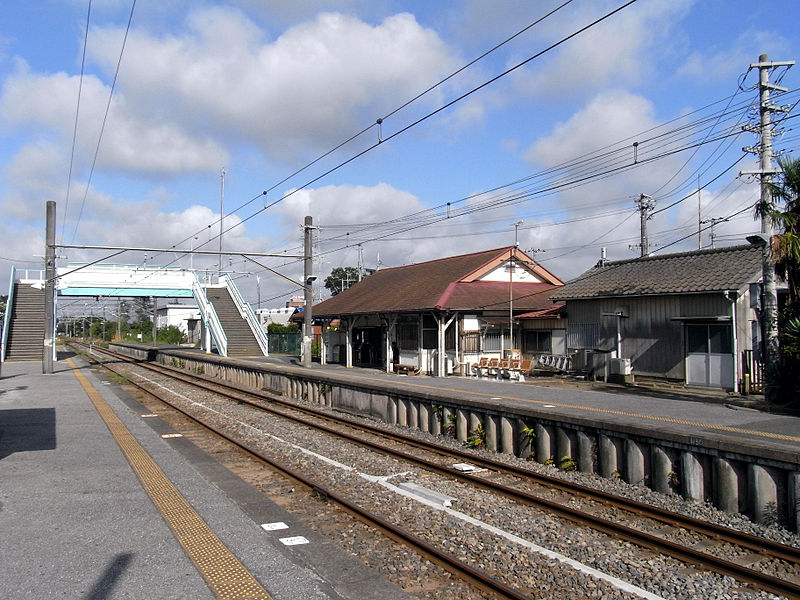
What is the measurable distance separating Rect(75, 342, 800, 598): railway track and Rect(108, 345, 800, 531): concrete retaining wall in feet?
3.71

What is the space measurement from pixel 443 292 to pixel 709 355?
9.88m

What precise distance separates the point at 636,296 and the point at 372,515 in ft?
50.5

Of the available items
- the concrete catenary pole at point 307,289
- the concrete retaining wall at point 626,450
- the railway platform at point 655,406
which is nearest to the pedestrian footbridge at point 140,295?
the concrete catenary pole at point 307,289

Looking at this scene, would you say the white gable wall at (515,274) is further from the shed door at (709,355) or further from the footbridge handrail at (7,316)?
the footbridge handrail at (7,316)

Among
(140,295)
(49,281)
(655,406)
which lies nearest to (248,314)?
(140,295)

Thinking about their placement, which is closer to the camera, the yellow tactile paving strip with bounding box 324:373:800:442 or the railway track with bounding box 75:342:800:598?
the railway track with bounding box 75:342:800:598

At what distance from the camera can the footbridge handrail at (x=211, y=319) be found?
40.0 metres

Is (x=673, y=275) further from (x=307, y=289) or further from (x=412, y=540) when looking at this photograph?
(x=412, y=540)

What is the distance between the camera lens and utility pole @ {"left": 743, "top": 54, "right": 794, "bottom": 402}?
48.1ft

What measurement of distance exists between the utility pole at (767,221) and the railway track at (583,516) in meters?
8.10

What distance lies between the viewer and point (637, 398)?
631 inches

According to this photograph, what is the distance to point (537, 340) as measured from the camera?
25.5 meters

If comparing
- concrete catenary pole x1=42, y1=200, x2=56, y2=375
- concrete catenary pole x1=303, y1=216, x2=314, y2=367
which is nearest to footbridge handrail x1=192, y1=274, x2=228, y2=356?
concrete catenary pole x1=42, y1=200, x2=56, y2=375

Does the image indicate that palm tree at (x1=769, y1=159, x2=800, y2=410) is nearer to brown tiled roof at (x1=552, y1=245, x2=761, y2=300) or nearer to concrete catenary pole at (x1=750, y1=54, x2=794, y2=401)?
concrete catenary pole at (x1=750, y1=54, x2=794, y2=401)
